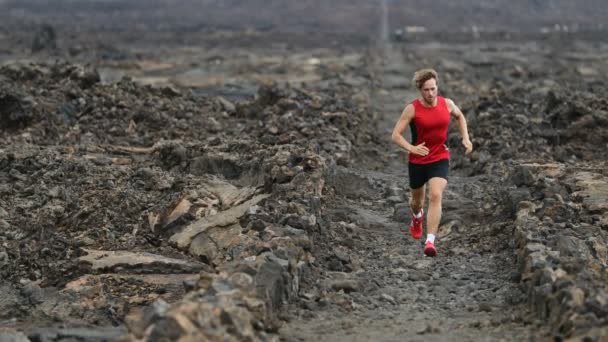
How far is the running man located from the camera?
23.0ft

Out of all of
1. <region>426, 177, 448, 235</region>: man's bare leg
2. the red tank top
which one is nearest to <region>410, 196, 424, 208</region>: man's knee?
<region>426, 177, 448, 235</region>: man's bare leg

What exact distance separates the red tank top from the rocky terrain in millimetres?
861

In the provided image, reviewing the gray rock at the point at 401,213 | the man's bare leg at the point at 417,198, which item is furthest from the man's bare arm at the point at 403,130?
the gray rock at the point at 401,213

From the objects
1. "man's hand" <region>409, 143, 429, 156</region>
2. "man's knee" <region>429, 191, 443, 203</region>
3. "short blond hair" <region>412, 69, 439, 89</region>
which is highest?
"short blond hair" <region>412, 69, 439, 89</region>

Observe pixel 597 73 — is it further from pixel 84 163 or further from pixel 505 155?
pixel 84 163

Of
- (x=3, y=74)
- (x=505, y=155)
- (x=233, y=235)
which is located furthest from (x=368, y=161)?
(x=3, y=74)

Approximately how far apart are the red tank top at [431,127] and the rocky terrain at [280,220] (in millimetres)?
861

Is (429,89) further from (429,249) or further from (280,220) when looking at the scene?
(280,220)

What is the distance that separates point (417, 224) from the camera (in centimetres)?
784

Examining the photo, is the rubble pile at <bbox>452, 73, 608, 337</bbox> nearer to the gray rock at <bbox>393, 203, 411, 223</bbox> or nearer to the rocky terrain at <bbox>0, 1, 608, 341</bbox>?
the rocky terrain at <bbox>0, 1, 608, 341</bbox>

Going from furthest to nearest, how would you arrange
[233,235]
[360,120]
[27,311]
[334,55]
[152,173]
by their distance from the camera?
1. [334,55]
2. [360,120]
3. [152,173]
4. [233,235]
5. [27,311]

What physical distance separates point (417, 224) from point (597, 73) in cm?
2010

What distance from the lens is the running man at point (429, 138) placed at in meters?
7.00

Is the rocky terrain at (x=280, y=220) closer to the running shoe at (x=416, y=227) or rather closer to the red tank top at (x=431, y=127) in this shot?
the running shoe at (x=416, y=227)
